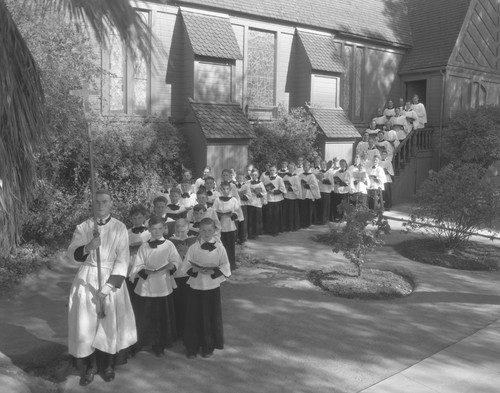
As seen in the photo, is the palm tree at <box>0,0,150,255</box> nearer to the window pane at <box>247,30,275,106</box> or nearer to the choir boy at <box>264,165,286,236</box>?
the choir boy at <box>264,165,286,236</box>

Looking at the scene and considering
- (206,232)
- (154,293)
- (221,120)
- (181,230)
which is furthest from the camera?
(221,120)

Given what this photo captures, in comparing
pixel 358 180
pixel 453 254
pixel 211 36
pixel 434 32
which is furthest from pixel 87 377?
pixel 434 32

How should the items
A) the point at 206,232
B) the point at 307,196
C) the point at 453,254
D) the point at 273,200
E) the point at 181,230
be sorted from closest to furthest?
the point at 206,232, the point at 181,230, the point at 453,254, the point at 273,200, the point at 307,196

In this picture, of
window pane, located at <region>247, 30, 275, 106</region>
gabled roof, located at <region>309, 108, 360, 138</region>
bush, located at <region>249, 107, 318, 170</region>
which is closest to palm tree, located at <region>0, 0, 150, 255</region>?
bush, located at <region>249, 107, 318, 170</region>

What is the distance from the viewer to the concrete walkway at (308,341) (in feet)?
18.4

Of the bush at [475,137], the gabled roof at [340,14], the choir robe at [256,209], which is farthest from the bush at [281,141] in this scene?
the bush at [475,137]

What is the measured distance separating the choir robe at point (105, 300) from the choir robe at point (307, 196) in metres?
8.84

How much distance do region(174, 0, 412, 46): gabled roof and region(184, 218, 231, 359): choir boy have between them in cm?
1211

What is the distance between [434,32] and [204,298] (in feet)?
68.9

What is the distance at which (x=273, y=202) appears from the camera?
13.5 meters

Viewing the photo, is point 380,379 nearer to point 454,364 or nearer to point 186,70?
point 454,364

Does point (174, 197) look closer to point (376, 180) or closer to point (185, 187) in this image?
point (185, 187)

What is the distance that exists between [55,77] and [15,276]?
4082mm

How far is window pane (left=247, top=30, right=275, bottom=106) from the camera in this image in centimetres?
1908
